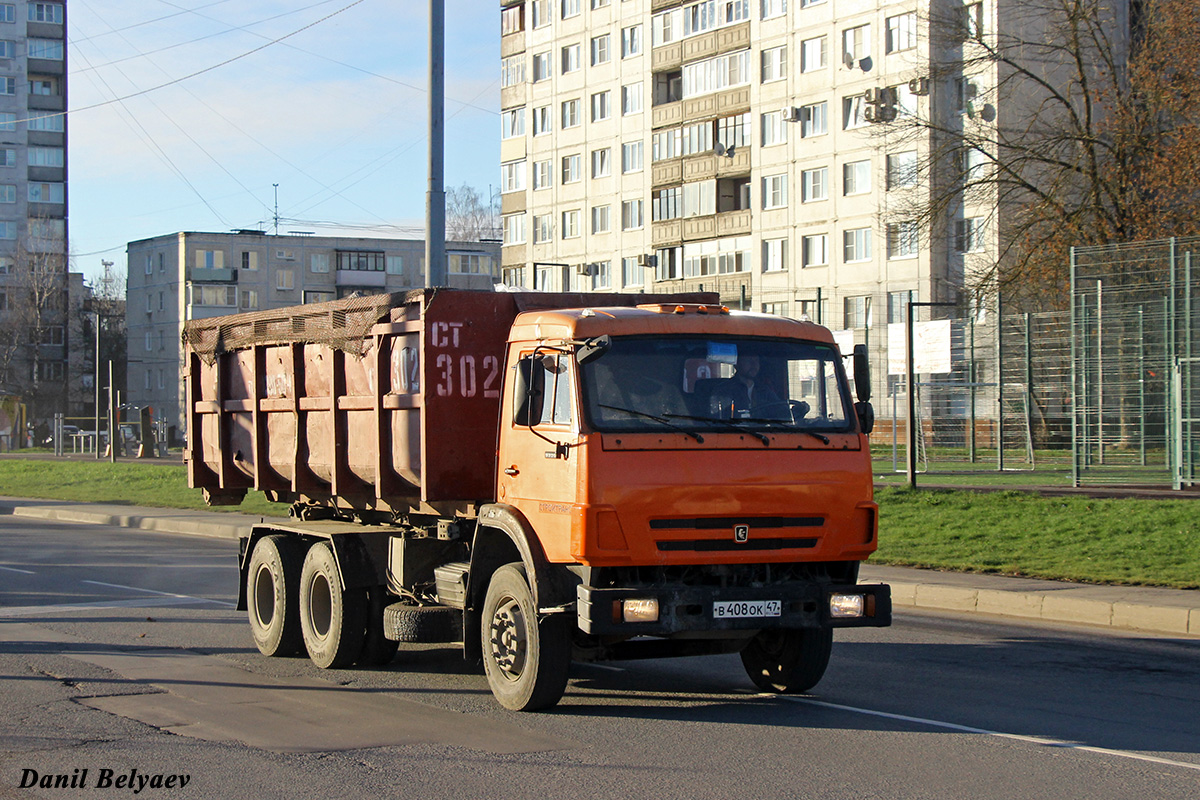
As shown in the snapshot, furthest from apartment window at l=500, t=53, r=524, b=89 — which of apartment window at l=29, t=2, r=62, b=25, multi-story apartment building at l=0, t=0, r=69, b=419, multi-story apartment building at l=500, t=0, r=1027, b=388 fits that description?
apartment window at l=29, t=2, r=62, b=25

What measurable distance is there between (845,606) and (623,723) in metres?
1.48

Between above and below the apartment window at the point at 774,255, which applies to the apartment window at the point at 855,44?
above

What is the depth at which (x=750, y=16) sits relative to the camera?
6034 centimetres

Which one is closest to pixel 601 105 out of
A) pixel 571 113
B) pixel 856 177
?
pixel 571 113

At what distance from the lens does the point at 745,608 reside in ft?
25.5

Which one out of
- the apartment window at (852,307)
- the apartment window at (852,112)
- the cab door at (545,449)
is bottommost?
the cab door at (545,449)

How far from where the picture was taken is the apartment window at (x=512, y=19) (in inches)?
2960

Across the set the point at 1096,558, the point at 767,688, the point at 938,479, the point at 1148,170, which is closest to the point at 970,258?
the point at 1148,170

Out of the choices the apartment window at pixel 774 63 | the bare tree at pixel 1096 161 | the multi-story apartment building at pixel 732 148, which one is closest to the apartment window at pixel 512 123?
the multi-story apartment building at pixel 732 148

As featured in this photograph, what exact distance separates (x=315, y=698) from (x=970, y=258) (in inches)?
1782

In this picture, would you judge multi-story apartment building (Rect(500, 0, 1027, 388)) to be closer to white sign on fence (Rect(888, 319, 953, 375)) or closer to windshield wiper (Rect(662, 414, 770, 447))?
white sign on fence (Rect(888, 319, 953, 375))

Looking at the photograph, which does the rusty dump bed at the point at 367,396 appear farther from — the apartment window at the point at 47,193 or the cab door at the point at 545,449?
the apartment window at the point at 47,193

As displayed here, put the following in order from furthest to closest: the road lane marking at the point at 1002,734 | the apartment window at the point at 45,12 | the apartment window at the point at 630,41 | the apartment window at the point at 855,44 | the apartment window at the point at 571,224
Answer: the apartment window at the point at 45,12
the apartment window at the point at 571,224
the apartment window at the point at 630,41
the apartment window at the point at 855,44
the road lane marking at the point at 1002,734

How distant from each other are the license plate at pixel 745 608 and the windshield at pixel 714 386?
1.01 m
